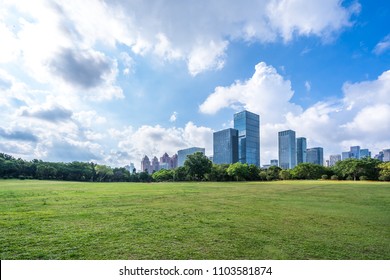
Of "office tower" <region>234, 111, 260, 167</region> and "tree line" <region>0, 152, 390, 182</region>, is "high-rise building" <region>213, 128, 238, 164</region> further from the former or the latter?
"tree line" <region>0, 152, 390, 182</region>

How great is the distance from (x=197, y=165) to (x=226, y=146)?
3540 inches

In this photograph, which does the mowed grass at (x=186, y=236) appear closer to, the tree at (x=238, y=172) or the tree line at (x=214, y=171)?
the tree at (x=238, y=172)

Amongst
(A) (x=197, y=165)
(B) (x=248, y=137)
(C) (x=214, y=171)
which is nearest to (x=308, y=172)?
(C) (x=214, y=171)

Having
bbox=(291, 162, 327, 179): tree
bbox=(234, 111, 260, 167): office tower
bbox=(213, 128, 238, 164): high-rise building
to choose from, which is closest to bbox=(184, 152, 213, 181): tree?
bbox=(291, 162, 327, 179): tree

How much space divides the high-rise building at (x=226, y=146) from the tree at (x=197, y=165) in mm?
85248

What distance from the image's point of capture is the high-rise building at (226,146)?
178500 millimetres

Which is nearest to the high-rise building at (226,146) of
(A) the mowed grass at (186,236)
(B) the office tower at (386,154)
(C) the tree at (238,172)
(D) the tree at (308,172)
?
(C) the tree at (238,172)

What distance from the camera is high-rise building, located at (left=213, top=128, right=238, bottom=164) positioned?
17850 cm

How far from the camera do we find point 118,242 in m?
8.30

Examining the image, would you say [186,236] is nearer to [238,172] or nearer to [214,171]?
[238,172]

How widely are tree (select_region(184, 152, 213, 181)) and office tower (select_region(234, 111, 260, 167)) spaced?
90876mm

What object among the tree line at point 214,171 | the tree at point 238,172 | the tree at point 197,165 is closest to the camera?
the tree line at point 214,171
